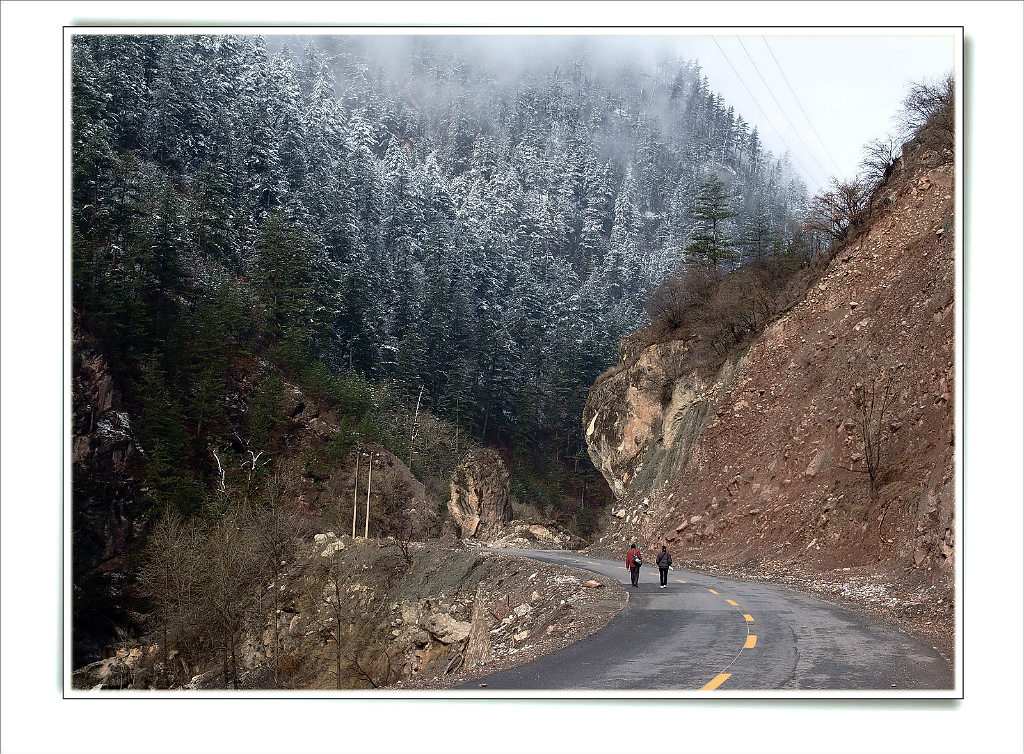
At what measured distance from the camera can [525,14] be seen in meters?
8.28

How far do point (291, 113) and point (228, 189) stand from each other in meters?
27.3

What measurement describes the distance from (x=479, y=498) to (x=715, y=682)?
4032 cm

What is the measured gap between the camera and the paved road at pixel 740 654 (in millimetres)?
8320

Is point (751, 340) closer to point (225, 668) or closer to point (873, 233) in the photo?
point (873, 233)

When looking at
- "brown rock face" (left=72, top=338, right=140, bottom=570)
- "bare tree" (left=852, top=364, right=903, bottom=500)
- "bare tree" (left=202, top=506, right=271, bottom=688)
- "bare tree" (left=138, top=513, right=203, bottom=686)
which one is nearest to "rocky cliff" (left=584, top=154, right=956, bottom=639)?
"bare tree" (left=852, top=364, right=903, bottom=500)

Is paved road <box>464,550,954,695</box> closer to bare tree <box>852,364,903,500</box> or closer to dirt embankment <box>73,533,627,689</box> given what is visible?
dirt embankment <box>73,533,627,689</box>

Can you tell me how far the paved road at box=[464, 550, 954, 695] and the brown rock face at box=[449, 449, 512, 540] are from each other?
3347 centimetres

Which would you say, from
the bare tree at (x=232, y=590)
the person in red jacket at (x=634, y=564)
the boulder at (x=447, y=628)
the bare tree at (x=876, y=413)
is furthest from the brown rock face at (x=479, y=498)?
the person in red jacket at (x=634, y=564)

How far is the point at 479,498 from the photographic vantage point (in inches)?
1892

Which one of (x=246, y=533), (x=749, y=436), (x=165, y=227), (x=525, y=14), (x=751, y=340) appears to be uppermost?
(x=165, y=227)

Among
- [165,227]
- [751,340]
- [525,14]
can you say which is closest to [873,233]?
[751,340]

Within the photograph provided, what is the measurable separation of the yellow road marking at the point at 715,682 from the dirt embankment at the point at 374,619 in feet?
30.2

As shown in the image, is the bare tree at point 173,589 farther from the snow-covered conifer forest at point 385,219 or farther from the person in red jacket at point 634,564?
the person in red jacket at point 634,564

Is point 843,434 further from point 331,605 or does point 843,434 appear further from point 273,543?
point 273,543
